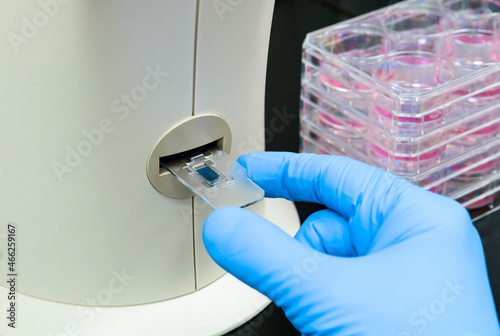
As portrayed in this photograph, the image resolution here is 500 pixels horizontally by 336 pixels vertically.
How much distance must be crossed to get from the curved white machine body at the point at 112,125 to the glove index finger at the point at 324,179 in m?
0.05

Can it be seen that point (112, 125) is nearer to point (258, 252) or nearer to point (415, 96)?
point (258, 252)

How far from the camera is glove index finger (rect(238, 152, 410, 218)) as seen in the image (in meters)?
0.62

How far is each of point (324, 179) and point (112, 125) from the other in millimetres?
207

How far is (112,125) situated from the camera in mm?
595

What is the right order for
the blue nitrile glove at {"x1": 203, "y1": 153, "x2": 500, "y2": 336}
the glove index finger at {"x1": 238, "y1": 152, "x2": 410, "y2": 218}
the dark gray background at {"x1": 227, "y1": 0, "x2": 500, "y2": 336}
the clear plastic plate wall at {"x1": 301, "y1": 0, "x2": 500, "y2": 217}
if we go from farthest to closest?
the clear plastic plate wall at {"x1": 301, "y1": 0, "x2": 500, "y2": 217} < the dark gray background at {"x1": 227, "y1": 0, "x2": 500, "y2": 336} < the glove index finger at {"x1": 238, "y1": 152, "x2": 410, "y2": 218} < the blue nitrile glove at {"x1": 203, "y1": 153, "x2": 500, "y2": 336}

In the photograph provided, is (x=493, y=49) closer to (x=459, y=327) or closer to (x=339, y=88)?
(x=339, y=88)

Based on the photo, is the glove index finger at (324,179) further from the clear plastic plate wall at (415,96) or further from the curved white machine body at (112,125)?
the clear plastic plate wall at (415,96)

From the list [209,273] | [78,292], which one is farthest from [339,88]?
[78,292]

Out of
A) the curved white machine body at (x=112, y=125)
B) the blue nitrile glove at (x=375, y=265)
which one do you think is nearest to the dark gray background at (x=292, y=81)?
the curved white machine body at (x=112, y=125)

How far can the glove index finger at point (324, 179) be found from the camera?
62 centimetres

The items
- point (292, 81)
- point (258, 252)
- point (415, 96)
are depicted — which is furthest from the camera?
point (292, 81)

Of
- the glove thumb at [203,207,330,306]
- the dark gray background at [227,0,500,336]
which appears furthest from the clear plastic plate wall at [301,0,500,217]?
the glove thumb at [203,207,330,306]

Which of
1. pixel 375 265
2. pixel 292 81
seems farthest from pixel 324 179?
pixel 292 81

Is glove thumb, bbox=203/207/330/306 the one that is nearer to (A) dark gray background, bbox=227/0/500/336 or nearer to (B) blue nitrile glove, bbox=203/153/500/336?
(B) blue nitrile glove, bbox=203/153/500/336
